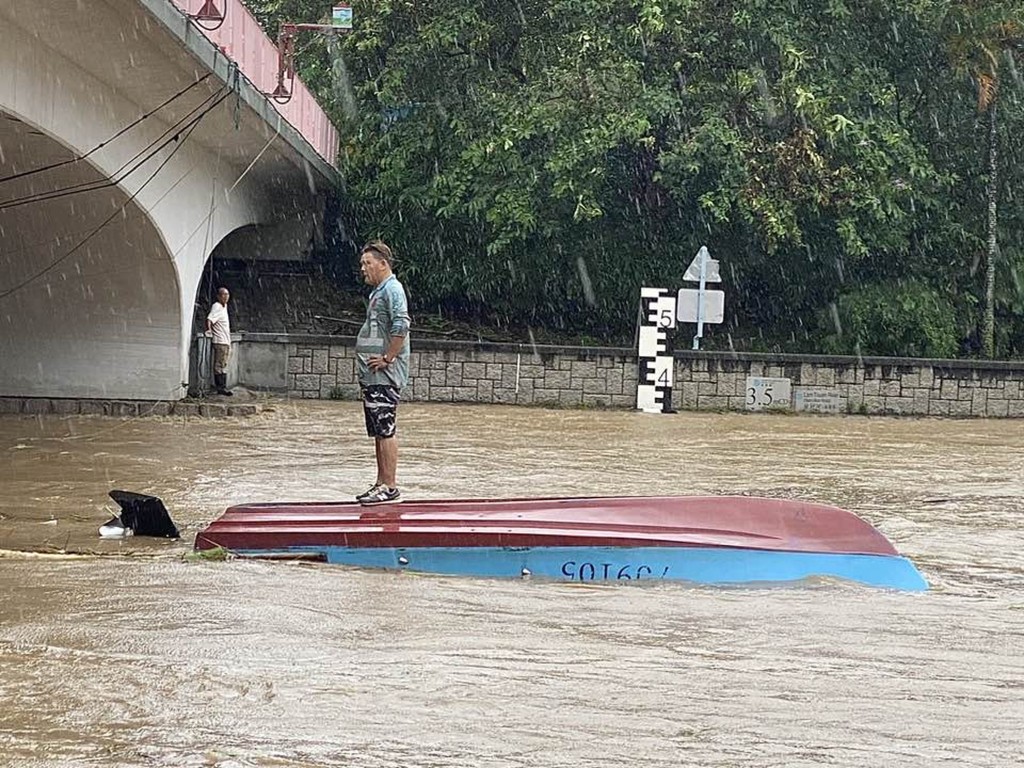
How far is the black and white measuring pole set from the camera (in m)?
23.5

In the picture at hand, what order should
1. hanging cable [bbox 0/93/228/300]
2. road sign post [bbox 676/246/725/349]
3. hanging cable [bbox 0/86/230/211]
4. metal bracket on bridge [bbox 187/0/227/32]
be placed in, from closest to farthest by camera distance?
metal bracket on bridge [bbox 187/0/227/32]
hanging cable [bbox 0/86/230/211]
hanging cable [bbox 0/93/228/300]
road sign post [bbox 676/246/725/349]

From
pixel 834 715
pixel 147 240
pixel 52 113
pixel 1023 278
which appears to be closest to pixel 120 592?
pixel 834 715

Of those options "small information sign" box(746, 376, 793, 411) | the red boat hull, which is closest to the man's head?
the red boat hull

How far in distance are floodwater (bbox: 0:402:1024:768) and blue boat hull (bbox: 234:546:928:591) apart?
6.5 inches

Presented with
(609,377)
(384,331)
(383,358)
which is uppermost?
(384,331)

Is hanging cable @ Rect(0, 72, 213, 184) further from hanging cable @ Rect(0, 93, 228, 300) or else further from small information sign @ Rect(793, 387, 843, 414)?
small information sign @ Rect(793, 387, 843, 414)

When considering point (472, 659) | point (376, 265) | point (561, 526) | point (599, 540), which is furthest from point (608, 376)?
point (472, 659)

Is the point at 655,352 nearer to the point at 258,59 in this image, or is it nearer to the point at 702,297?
the point at 702,297

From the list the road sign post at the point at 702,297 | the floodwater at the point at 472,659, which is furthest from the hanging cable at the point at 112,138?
the road sign post at the point at 702,297

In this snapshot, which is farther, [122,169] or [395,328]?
[122,169]

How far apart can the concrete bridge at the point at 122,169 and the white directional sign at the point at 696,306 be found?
19.7 ft

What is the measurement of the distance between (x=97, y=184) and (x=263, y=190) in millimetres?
9259

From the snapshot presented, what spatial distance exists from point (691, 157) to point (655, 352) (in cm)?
334

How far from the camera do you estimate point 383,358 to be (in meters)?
9.58
